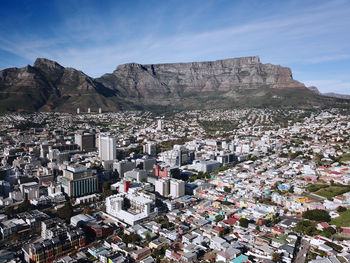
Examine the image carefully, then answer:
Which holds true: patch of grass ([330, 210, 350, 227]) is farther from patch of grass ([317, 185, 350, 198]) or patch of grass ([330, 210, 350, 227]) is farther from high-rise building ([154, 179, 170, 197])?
high-rise building ([154, 179, 170, 197])

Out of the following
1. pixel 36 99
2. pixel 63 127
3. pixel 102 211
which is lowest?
pixel 102 211

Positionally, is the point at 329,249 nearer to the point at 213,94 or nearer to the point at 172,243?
the point at 172,243

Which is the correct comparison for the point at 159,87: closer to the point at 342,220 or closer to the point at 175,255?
the point at 342,220

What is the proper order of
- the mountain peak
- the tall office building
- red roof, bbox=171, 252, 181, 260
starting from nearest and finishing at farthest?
red roof, bbox=171, 252, 181, 260, the tall office building, the mountain peak

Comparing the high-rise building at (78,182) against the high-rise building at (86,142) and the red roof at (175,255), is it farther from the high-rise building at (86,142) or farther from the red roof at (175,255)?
the high-rise building at (86,142)

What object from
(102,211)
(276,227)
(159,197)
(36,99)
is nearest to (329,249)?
(276,227)

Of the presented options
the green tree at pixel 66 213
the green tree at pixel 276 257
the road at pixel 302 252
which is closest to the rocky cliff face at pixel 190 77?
the road at pixel 302 252

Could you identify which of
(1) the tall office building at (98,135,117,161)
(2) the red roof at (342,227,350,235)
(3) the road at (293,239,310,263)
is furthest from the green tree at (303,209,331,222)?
(1) the tall office building at (98,135,117,161)
